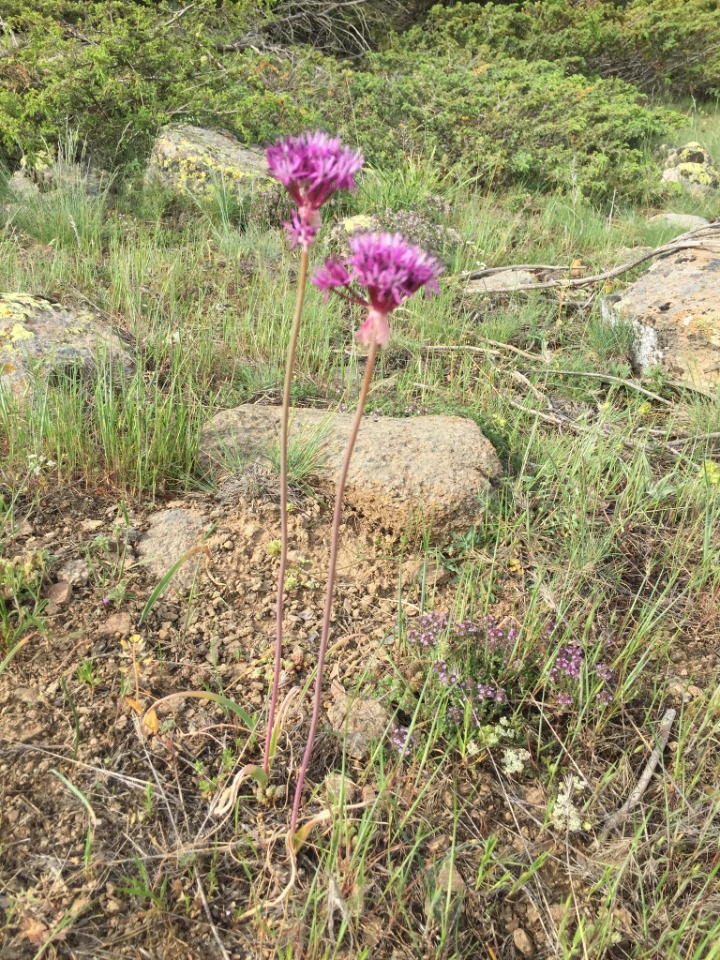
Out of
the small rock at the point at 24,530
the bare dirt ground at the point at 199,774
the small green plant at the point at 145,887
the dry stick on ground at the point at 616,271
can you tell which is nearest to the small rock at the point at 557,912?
the bare dirt ground at the point at 199,774

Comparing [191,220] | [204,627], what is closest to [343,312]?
[191,220]

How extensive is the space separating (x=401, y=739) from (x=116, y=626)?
0.87m

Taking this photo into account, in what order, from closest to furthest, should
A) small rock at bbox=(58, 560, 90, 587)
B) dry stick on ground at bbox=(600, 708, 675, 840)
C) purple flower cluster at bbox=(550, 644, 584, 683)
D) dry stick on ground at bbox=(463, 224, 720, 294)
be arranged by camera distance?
1. dry stick on ground at bbox=(600, 708, 675, 840)
2. purple flower cluster at bbox=(550, 644, 584, 683)
3. small rock at bbox=(58, 560, 90, 587)
4. dry stick on ground at bbox=(463, 224, 720, 294)

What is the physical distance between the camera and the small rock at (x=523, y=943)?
56.5 inches

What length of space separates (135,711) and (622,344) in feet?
10.3

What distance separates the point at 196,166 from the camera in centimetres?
472

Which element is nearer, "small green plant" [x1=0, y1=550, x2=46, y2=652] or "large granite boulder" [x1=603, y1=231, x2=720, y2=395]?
"small green plant" [x1=0, y1=550, x2=46, y2=652]

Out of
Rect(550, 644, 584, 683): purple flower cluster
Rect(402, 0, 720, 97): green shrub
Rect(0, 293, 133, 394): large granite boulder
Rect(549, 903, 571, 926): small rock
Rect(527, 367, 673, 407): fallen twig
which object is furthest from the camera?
Rect(402, 0, 720, 97): green shrub

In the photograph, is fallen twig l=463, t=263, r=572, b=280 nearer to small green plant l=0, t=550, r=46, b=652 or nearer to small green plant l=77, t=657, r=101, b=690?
small green plant l=0, t=550, r=46, b=652

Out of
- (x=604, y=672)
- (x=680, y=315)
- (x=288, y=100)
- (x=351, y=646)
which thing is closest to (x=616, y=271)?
(x=680, y=315)

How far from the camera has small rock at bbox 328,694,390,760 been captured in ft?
5.68

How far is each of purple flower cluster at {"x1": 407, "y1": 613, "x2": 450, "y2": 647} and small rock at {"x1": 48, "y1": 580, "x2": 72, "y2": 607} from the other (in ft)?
3.33

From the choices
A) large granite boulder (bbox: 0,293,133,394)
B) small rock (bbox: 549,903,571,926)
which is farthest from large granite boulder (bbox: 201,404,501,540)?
small rock (bbox: 549,903,571,926)

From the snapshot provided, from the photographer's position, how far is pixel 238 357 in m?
3.19
